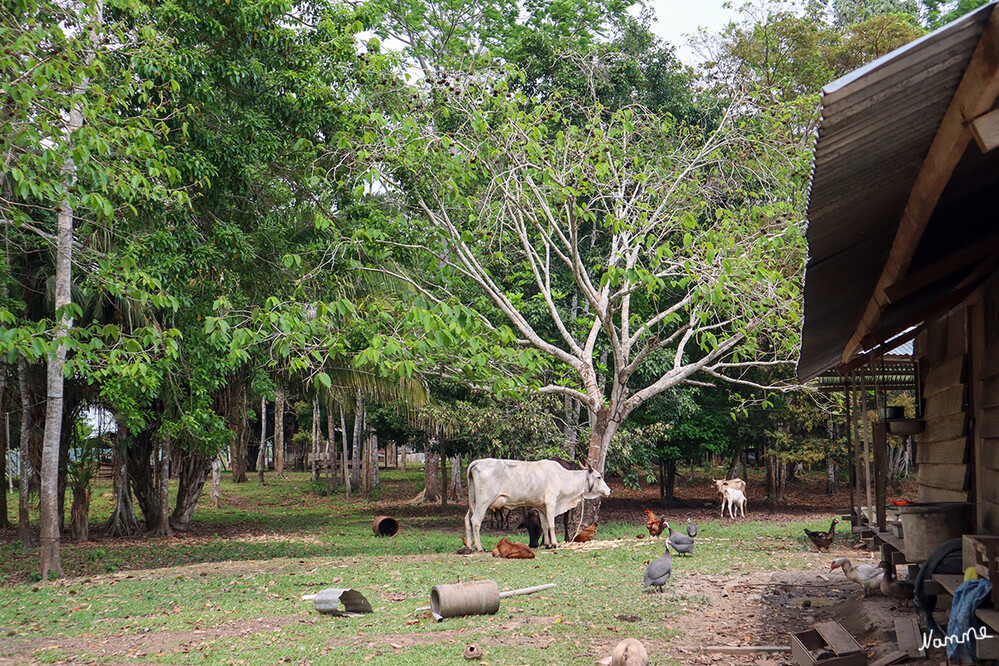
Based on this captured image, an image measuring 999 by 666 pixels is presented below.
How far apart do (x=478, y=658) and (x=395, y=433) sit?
652 inches

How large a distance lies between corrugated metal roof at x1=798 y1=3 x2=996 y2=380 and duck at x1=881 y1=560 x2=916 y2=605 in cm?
391

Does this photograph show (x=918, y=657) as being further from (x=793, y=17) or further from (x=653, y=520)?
(x=793, y=17)

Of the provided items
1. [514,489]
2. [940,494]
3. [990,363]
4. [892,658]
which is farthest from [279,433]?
[990,363]

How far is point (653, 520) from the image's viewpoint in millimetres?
15727

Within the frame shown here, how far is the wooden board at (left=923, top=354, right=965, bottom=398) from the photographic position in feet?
23.6

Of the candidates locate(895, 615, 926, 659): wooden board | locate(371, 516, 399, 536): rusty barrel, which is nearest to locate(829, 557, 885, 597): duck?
locate(895, 615, 926, 659): wooden board

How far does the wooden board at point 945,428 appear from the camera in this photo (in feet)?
23.3

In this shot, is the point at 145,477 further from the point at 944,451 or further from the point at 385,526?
the point at 944,451

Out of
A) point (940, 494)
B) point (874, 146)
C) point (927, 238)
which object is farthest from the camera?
point (940, 494)

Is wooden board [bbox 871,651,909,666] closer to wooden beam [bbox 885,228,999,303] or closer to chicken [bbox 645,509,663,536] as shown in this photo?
wooden beam [bbox 885,228,999,303]

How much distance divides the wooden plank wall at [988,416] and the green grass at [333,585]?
2.74 meters

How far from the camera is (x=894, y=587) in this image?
28.2 feet

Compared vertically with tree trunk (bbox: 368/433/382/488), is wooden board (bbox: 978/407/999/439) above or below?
above

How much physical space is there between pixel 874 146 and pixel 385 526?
1573 cm
